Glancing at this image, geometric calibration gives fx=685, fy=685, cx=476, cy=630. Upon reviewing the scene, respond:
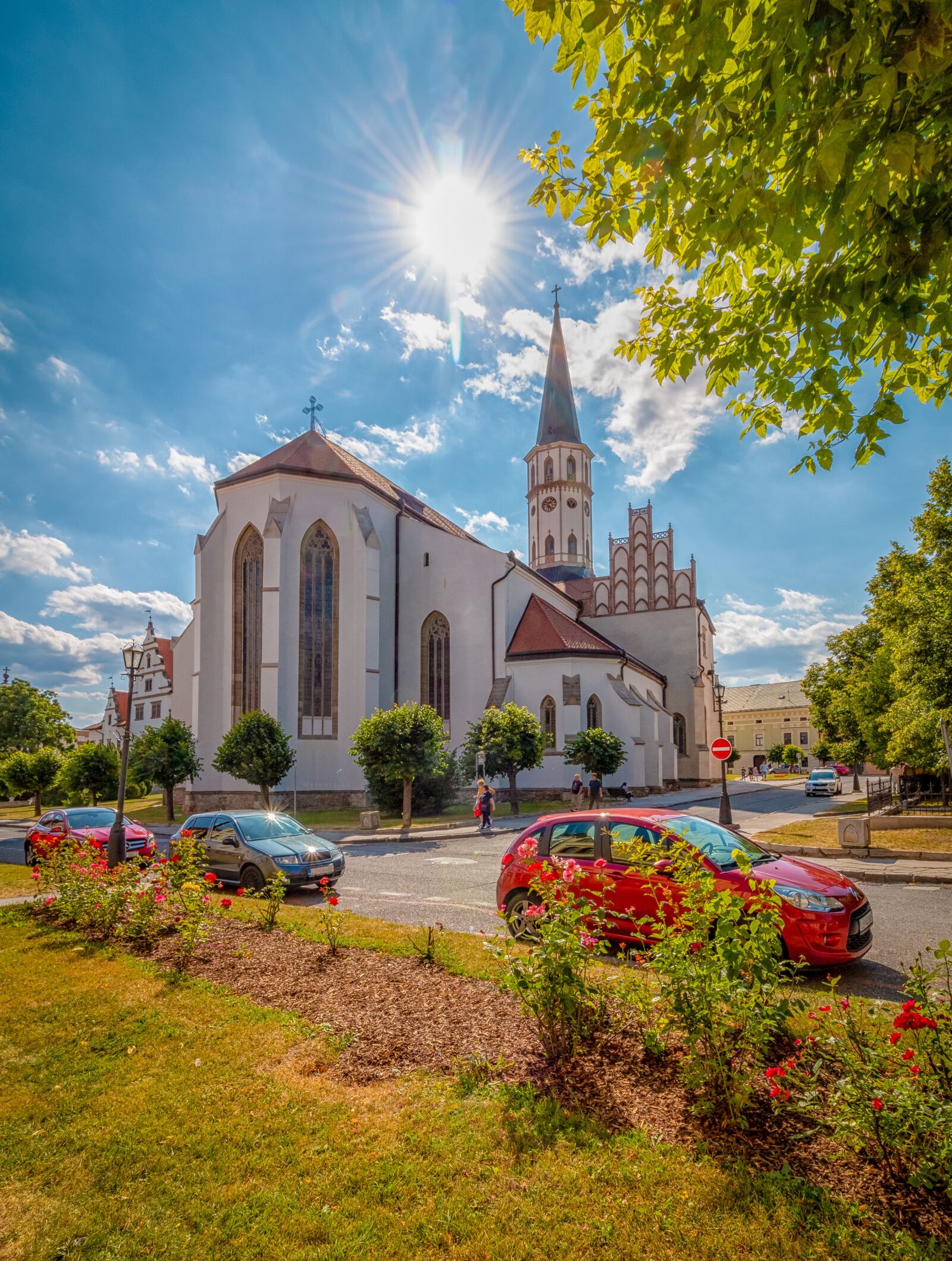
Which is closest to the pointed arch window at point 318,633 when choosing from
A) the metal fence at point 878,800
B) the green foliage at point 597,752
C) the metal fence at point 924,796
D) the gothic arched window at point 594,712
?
the green foliage at point 597,752

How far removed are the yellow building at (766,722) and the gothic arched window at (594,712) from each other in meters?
58.4

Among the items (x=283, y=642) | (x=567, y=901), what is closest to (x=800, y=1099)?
(x=567, y=901)

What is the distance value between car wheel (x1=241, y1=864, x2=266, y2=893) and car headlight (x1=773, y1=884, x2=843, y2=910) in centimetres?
864

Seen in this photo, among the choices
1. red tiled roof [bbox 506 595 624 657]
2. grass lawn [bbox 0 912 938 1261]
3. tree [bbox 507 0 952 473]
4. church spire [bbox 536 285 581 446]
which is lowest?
grass lawn [bbox 0 912 938 1261]

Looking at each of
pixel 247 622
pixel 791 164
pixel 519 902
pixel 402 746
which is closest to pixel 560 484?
pixel 247 622

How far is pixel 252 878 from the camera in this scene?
1199cm

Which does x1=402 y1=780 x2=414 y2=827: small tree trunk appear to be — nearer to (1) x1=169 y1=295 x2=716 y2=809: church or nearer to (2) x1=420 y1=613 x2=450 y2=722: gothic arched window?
(1) x1=169 y1=295 x2=716 y2=809: church

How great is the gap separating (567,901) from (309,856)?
339 inches

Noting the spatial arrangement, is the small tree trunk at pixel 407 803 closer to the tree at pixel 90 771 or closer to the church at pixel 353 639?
the church at pixel 353 639

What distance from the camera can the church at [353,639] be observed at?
30.4 metres

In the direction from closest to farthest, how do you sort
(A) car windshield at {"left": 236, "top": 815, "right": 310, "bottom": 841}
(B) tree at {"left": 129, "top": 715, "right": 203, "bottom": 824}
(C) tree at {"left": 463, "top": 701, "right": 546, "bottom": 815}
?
1. (A) car windshield at {"left": 236, "top": 815, "right": 310, "bottom": 841}
2. (C) tree at {"left": 463, "top": 701, "right": 546, "bottom": 815}
3. (B) tree at {"left": 129, "top": 715, "right": 203, "bottom": 824}

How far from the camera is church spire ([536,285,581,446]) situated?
5681cm

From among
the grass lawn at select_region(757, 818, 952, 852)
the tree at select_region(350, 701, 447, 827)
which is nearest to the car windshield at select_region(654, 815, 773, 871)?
the grass lawn at select_region(757, 818, 952, 852)

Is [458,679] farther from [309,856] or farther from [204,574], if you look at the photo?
[309,856]
